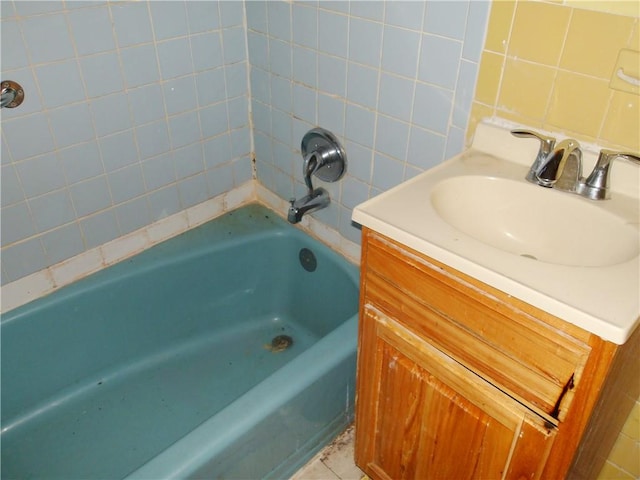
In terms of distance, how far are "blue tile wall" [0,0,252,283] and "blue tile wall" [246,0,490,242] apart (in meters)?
0.15

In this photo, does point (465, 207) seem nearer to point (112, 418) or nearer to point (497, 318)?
point (497, 318)

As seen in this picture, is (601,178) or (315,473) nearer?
(601,178)

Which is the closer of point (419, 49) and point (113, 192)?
point (419, 49)

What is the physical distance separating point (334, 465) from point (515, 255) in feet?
2.94

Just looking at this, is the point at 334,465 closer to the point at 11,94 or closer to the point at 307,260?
the point at 307,260

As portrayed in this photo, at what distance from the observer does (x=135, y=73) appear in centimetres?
141

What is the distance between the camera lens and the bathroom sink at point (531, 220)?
3.14 feet

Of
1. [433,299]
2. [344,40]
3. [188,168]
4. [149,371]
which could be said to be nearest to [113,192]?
[188,168]

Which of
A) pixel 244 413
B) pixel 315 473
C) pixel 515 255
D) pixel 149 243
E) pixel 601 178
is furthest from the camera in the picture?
pixel 149 243

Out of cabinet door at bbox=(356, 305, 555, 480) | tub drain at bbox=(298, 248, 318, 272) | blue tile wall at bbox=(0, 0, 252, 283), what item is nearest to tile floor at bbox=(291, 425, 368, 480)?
cabinet door at bbox=(356, 305, 555, 480)

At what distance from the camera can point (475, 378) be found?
920 millimetres

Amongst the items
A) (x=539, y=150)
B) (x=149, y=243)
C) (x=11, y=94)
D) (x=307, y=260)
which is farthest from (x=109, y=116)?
(x=539, y=150)

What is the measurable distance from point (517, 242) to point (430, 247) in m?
0.29

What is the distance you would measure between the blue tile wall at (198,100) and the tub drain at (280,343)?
445 mm
